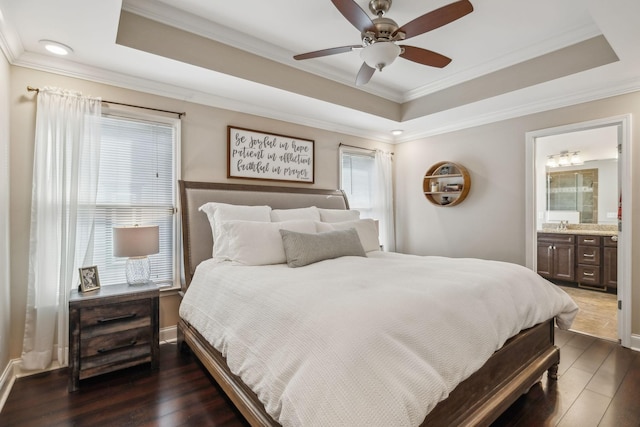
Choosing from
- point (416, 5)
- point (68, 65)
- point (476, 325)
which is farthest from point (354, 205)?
point (68, 65)

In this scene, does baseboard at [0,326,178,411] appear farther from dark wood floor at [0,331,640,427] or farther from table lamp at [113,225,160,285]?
table lamp at [113,225,160,285]

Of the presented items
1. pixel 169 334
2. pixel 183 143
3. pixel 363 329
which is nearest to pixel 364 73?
pixel 183 143

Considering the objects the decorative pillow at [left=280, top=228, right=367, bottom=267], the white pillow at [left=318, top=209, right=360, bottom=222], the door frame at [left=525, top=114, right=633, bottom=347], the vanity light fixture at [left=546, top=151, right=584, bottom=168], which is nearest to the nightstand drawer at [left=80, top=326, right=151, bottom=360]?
the decorative pillow at [left=280, top=228, right=367, bottom=267]

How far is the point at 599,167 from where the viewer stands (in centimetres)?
527

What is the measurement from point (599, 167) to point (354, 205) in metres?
4.26

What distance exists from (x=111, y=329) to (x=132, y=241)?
25.4 inches

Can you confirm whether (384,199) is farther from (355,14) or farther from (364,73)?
(355,14)

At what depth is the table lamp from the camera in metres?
2.41

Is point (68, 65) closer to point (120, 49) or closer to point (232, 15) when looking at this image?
point (120, 49)

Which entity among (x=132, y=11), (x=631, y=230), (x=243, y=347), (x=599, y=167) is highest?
(x=132, y=11)

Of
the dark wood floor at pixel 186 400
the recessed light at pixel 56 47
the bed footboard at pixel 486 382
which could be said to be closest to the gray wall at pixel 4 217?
the recessed light at pixel 56 47

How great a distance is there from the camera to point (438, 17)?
1.88 meters

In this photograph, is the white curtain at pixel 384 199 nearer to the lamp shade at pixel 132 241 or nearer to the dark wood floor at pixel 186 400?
the dark wood floor at pixel 186 400

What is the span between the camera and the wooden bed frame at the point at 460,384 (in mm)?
1509
